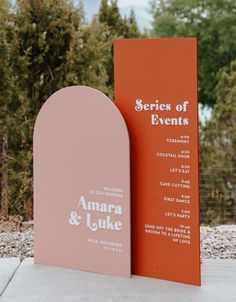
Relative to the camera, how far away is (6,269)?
486cm

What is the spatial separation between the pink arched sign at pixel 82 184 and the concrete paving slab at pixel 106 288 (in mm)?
151

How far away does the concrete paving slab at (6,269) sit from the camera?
14.8 feet

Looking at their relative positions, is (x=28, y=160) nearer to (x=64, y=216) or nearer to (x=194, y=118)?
(x=64, y=216)

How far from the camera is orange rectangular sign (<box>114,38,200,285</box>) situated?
430 centimetres

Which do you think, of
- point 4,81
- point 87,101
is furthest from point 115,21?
point 87,101

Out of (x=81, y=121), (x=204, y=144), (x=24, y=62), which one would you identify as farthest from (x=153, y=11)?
(x=81, y=121)

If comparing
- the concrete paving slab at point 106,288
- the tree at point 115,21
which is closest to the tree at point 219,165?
the tree at point 115,21

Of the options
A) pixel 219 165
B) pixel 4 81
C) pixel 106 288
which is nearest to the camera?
pixel 106 288

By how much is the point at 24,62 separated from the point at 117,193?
554 centimetres

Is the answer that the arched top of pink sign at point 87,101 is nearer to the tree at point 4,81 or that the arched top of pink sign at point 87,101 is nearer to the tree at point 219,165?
the tree at point 4,81

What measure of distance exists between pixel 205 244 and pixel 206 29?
1997 cm

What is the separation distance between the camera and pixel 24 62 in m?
9.70

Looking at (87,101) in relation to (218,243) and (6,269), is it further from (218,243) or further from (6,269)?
(218,243)

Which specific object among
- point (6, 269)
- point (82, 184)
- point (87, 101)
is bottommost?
point (6, 269)
